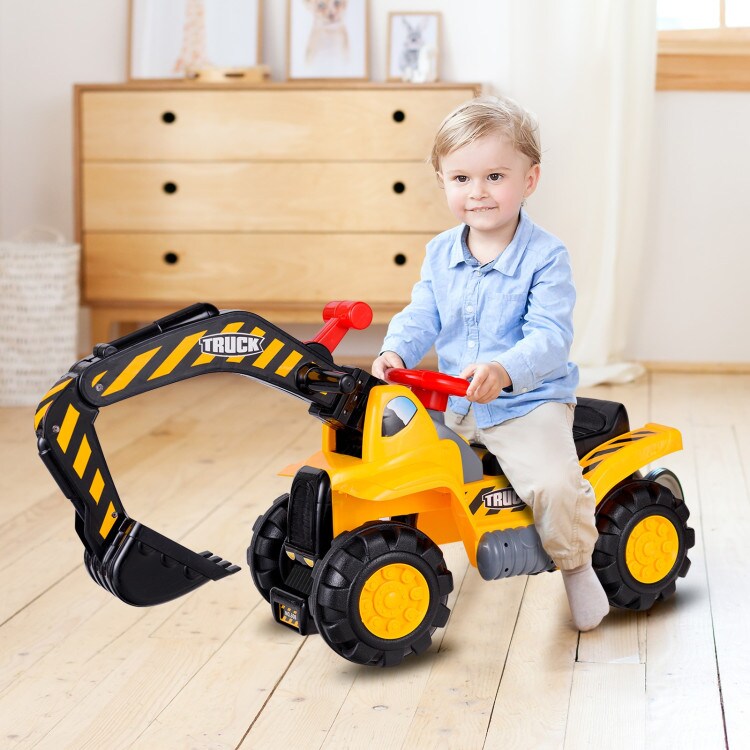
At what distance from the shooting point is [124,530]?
1226mm

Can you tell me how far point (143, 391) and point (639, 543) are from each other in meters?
0.71

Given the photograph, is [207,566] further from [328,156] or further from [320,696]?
[328,156]

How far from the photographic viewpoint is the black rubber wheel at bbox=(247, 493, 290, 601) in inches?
57.7

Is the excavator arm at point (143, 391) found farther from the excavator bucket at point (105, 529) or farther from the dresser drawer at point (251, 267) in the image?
the dresser drawer at point (251, 267)

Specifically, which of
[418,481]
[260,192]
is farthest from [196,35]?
[418,481]

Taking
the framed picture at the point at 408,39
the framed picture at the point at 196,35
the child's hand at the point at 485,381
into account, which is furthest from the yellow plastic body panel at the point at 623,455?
the framed picture at the point at 196,35

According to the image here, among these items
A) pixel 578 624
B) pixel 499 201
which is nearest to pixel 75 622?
pixel 578 624

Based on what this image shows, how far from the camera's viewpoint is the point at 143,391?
1175 millimetres

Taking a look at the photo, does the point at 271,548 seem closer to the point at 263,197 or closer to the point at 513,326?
the point at 513,326

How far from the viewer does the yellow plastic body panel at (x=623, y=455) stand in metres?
1.50

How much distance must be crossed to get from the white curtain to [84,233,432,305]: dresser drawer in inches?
18.3

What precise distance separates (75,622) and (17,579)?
21cm

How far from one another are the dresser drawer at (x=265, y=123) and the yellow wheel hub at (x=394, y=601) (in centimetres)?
200

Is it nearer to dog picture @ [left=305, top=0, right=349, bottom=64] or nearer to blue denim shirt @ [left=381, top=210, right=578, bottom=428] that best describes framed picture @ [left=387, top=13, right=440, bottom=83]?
dog picture @ [left=305, top=0, right=349, bottom=64]
